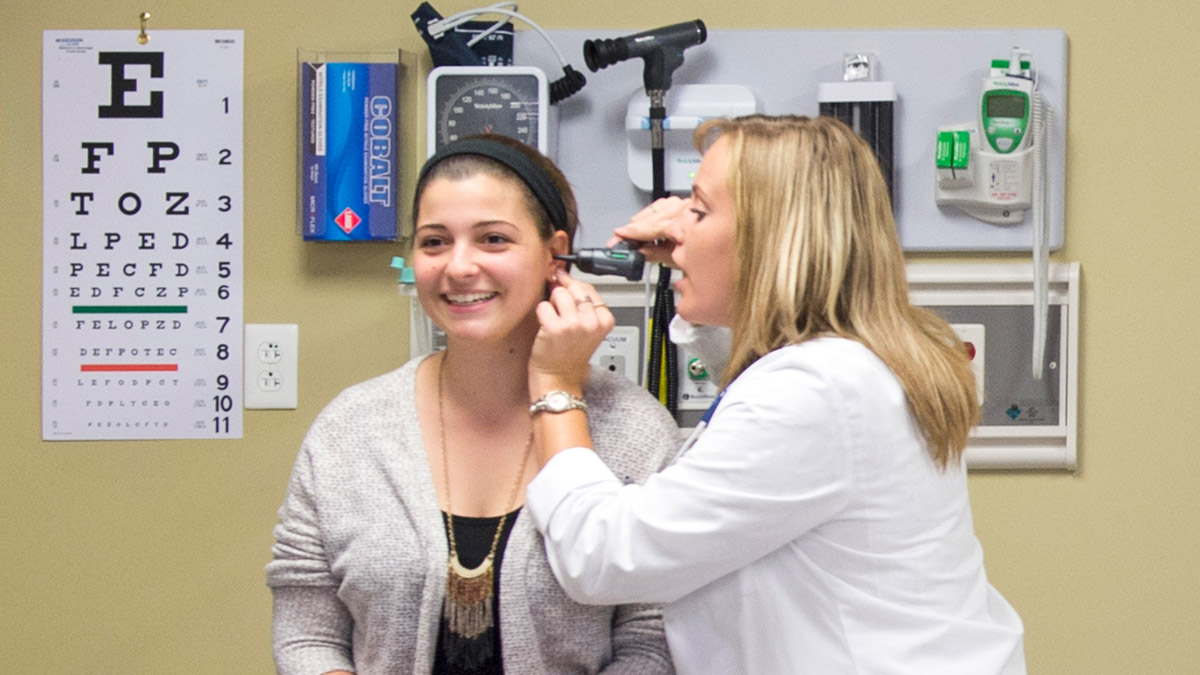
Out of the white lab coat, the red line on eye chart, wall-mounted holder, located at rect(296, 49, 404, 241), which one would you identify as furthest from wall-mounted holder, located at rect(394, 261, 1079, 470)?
the white lab coat

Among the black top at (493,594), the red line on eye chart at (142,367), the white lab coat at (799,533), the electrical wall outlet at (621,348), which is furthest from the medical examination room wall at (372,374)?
the white lab coat at (799,533)

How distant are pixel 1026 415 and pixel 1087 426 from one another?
0.38 feet

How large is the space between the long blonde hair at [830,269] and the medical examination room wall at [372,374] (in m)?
0.70

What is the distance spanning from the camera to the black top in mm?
1340

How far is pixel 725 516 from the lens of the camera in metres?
1.15

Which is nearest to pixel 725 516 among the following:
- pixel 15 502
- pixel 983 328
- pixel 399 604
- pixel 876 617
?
pixel 876 617

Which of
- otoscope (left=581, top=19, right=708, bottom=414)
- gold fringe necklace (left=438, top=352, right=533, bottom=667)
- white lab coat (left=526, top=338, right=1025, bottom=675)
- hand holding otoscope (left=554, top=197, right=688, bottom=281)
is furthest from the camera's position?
otoscope (left=581, top=19, right=708, bottom=414)

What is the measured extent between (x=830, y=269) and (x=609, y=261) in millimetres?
303

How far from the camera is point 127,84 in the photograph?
1.94 m

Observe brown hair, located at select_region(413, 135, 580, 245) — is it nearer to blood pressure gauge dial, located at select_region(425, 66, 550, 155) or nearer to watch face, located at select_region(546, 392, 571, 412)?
watch face, located at select_region(546, 392, 571, 412)

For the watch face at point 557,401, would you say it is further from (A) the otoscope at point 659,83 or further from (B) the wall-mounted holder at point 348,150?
(B) the wall-mounted holder at point 348,150

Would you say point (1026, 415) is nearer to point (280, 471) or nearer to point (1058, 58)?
point (1058, 58)

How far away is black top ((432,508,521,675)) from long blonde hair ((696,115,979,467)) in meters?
0.35

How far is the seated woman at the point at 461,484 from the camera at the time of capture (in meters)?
1.33
